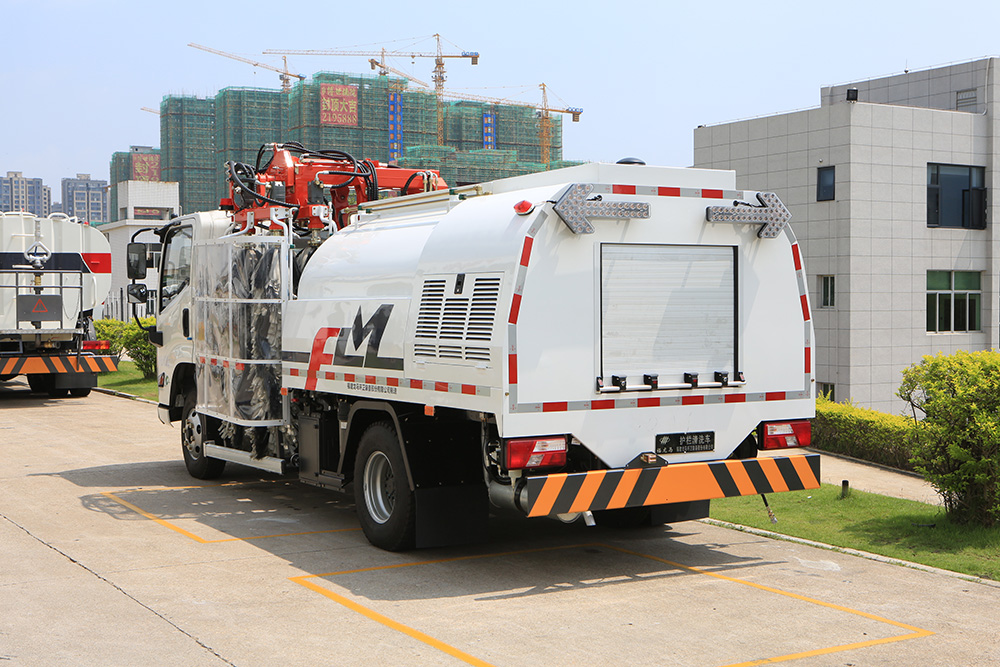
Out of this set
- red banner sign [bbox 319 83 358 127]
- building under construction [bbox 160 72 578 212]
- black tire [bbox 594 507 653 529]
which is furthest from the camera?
red banner sign [bbox 319 83 358 127]

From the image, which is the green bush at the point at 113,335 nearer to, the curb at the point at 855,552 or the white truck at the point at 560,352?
the white truck at the point at 560,352

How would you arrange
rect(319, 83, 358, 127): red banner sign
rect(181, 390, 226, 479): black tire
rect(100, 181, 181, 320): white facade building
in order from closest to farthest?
rect(181, 390, 226, 479): black tire
rect(100, 181, 181, 320): white facade building
rect(319, 83, 358, 127): red banner sign

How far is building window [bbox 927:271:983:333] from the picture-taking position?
106ft

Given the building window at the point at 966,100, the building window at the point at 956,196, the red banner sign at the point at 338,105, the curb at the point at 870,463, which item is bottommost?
the curb at the point at 870,463

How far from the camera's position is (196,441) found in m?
12.4

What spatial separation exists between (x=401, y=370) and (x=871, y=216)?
25140mm

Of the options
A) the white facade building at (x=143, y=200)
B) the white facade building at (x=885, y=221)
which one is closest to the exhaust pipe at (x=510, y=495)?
the white facade building at (x=885, y=221)

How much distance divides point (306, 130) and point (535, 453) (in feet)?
369

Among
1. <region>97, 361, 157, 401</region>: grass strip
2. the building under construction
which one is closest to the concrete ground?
<region>97, 361, 157, 401</region>: grass strip

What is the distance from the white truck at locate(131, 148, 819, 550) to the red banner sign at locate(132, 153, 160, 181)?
447 feet

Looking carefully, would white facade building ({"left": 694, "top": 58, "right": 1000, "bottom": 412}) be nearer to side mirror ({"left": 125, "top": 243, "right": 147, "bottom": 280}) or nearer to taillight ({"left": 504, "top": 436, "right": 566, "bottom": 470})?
side mirror ({"left": 125, "top": 243, "right": 147, "bottom": 280})

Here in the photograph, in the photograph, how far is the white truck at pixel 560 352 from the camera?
24.7 ft

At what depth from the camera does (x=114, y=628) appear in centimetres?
666

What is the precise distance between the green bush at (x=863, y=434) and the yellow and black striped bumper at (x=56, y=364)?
13.9 m
